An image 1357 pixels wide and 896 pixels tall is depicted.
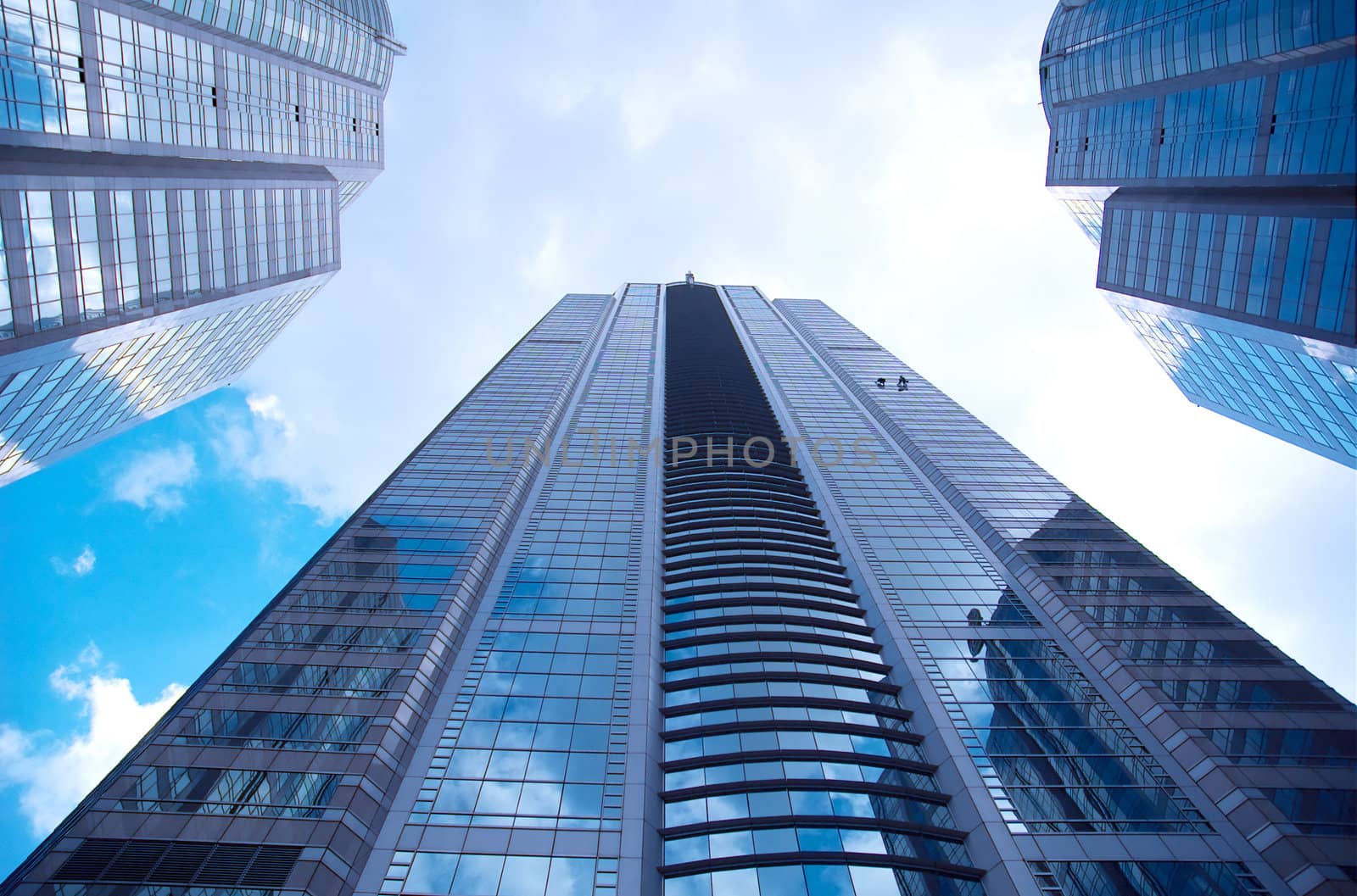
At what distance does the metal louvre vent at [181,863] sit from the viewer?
2767cm

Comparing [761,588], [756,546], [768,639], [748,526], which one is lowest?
[768,639]

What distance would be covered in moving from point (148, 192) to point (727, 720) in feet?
162

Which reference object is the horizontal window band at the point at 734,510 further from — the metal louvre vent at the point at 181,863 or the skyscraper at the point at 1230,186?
the metal louvre vent at the point at 181,863

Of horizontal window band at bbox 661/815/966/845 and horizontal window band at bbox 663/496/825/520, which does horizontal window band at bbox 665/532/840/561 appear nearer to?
horizontal window band at bbox 663/496/825/520

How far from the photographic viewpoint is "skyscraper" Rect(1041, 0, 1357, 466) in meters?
44.7

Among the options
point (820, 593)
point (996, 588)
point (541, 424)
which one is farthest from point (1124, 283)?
point (541, 424)

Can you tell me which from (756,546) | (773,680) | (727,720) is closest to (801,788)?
(727,720)

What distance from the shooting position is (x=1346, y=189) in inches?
1710

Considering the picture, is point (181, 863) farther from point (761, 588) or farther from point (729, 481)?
point (729, 481)

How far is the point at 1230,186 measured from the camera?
54.7 m

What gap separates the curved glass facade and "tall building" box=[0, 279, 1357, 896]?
187 millimetres

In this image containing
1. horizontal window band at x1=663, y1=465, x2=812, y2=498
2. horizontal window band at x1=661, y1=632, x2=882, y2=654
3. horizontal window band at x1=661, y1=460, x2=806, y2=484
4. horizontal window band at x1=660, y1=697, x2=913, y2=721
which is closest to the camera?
horizontal window band at x1=660, y1=697, x2=913, y2=721

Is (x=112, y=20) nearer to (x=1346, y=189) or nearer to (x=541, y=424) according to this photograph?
(x=541, y=424)

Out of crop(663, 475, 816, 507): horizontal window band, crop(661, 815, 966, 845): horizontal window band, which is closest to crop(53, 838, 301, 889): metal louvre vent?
crop(661, 815, 966, 845): horizontal window band
